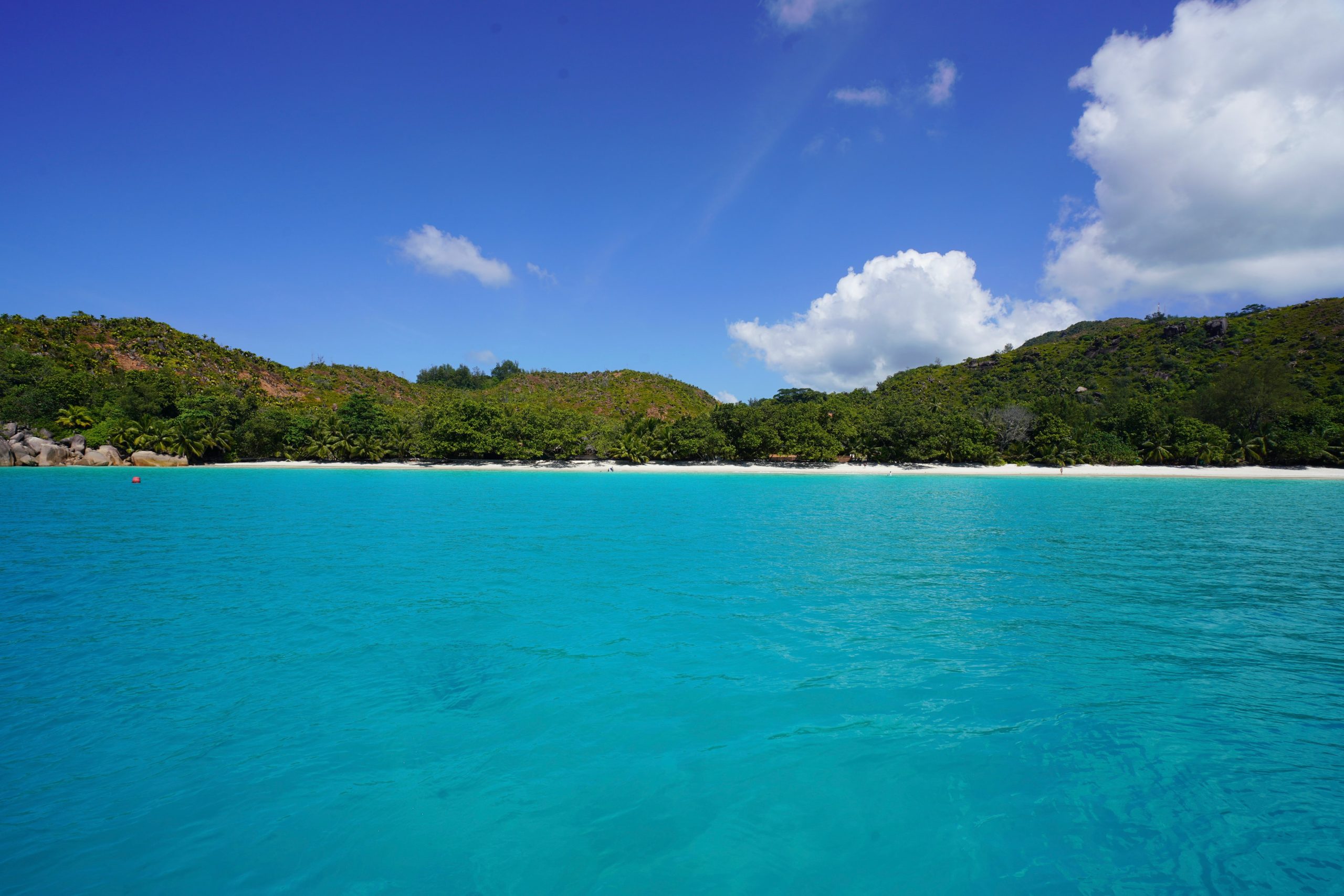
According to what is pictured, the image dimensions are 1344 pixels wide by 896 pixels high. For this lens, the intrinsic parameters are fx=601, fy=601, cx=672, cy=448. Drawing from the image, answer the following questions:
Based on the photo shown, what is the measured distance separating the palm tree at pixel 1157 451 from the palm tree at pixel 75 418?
10426 cm

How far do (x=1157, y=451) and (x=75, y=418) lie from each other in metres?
106

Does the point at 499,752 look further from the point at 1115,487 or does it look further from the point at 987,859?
the point at 1115,487

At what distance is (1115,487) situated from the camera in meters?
42.9

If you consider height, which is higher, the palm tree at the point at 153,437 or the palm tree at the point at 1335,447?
the palm tree at the point at 153,437

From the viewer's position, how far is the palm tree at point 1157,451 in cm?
5844

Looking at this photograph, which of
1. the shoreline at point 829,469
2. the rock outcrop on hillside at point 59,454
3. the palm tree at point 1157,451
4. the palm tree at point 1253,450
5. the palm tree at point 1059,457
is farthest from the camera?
A: the palm tree at point 1059,457

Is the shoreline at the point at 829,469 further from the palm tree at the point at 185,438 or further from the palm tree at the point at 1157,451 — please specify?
the palm tree at the point at 185,438

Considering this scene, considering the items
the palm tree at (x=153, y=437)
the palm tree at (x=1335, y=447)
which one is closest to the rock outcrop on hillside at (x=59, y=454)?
the palm tree at (x=153, y=437)

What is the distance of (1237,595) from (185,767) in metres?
18.0

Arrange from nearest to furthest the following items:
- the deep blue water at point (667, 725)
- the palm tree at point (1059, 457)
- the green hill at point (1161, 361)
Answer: the deep blue water at point (667, 725)
the palm tree at point (1059, 457)
the green hill at point (1161, 361)

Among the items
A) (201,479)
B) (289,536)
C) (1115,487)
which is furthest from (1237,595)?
(201,479)

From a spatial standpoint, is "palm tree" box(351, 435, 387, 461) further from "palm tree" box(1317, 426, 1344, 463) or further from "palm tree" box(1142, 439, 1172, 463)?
"palm tree" box(1317, 426, 1344, 463)

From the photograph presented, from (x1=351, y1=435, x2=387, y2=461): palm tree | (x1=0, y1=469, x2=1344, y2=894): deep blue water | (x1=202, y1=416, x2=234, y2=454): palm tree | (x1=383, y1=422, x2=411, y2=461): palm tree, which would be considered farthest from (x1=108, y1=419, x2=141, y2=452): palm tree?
(x1=0, y1=469, x2=1344, y2=894): deep blue water

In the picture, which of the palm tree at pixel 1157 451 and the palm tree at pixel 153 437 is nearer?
the palm tree at pixel 153 437
